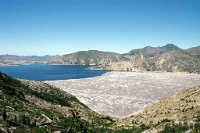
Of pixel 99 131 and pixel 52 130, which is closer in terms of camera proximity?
pixel 52 130

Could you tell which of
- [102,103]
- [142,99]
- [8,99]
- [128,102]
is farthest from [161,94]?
[8,99]

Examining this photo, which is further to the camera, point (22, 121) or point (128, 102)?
point (128, 102)

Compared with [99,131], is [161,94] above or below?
below

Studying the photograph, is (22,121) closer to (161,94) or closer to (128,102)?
(128,102)

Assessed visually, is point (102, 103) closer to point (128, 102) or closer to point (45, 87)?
point (128, 102)

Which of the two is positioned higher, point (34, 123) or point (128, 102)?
point (34, 123)

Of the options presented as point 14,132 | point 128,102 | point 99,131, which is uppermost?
point 14,132

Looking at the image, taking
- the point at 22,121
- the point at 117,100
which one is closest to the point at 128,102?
the point at 117,100

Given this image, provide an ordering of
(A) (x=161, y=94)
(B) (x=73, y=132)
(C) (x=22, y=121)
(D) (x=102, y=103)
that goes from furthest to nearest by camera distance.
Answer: (A) (x=161, y=94) → (D) (x=102, y=103) → (C) (x=22, y=121) → (B) (x=73, y=132)

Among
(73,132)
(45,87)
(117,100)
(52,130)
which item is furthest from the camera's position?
(117,100)
